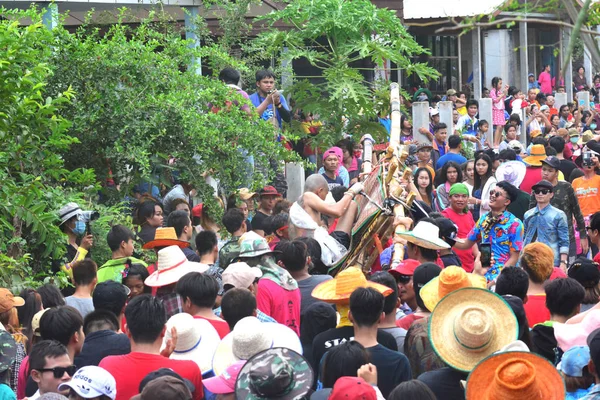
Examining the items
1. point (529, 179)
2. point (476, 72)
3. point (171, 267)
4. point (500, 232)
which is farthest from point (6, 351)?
point (476, 72)

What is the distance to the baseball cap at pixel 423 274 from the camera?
7.62 metres

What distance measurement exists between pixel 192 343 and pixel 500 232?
4845 mm

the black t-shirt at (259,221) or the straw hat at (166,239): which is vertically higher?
the straw hat at (166,239)

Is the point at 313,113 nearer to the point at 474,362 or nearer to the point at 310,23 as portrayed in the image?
the point at 310,23

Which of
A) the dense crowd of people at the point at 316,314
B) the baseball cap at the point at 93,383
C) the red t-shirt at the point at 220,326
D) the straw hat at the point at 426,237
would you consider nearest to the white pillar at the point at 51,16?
→ the dense crowd of people at the point at 316,314

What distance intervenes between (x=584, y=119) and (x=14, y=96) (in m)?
19.4

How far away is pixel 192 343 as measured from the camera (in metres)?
6.48

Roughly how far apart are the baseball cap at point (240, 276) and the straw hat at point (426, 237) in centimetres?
184

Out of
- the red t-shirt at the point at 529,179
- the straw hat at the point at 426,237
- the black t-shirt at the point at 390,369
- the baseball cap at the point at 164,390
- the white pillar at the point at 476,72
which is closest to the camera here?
the baseball cap at the point at 164,390

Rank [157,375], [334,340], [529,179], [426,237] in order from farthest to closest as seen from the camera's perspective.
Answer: [529,179], [426,237], [334,340], [157,375]

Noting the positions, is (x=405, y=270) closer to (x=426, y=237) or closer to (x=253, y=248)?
(x=426, y=237)

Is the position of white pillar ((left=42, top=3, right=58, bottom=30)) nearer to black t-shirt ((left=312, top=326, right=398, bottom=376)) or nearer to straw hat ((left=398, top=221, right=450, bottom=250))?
straw hat ((left=398, top=221, right=450, bottom=250))

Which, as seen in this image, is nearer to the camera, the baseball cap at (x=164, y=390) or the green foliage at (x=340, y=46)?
the baseball cap at (x=164, y=390)

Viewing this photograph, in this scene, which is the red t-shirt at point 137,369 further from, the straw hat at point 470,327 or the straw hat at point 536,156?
the straw hat at point 536,156
